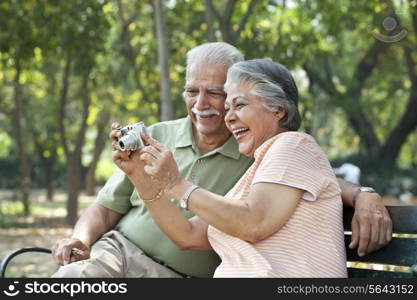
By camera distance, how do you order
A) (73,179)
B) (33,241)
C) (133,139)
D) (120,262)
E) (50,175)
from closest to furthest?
(133,139) → (120,262) → (33,241) → (73,179) → (50,175)

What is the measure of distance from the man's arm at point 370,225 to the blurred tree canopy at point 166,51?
400 centimetres

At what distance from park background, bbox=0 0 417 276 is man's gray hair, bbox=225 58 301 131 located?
3889 mm

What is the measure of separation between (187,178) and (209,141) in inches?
9.5

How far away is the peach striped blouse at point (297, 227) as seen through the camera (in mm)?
2379

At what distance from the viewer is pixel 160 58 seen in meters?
6.71

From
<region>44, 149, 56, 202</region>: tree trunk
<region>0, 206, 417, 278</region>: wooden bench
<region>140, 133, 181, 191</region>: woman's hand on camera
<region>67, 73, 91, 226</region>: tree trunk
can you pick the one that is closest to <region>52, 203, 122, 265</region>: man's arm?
<region>140, 133, 181, 191</region>: woman's hand on camera

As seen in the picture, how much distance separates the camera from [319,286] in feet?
7.82

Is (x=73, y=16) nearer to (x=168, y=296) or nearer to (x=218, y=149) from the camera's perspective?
(x=218, y=149)

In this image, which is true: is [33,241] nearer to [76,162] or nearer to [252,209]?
[76,162]

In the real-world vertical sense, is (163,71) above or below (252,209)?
below

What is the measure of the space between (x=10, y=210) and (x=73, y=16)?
33.4ft

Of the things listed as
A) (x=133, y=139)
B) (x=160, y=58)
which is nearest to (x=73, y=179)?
(x=160, y=58)

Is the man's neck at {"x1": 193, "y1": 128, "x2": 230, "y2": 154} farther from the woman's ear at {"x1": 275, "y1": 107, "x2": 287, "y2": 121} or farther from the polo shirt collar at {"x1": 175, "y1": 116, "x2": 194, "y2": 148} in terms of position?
the woman's ear at {"x1": 275, "y1": 107, "x2": 287, "y2": 121}

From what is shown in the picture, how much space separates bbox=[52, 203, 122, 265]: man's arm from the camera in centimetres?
316
